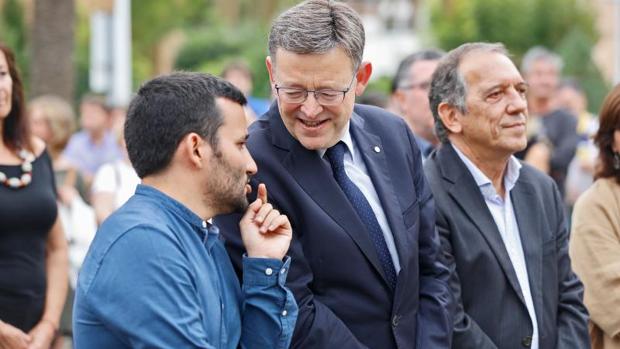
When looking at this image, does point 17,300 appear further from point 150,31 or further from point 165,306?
point 150,31

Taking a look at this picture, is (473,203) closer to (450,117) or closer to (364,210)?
(450,117)

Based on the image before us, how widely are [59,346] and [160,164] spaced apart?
3.14 m

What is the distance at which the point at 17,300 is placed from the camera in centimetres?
563

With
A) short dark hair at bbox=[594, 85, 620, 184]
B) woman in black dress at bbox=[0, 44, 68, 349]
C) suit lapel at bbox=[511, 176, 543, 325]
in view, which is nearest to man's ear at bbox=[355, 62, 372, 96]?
suit lapel at bbox=[511, 176, 543, 325]

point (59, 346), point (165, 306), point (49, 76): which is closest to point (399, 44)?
point (49, 76)

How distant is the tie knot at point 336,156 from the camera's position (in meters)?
4.40

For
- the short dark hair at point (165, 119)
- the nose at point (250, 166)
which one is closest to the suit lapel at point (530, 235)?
the nose at point (250, 166)

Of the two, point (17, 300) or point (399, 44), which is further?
point (399, 44)

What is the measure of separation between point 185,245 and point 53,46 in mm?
11952

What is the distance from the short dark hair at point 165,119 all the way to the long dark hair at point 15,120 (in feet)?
6.70

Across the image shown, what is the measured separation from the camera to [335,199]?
14.0ft

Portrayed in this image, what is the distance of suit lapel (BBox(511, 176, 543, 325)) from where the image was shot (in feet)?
16.5

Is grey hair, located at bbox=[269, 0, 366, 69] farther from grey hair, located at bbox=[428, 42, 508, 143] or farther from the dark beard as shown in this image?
grey hair, located at bbox=[428, 42, 508, 143]

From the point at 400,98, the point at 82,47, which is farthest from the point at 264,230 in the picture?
the point at 82,47
